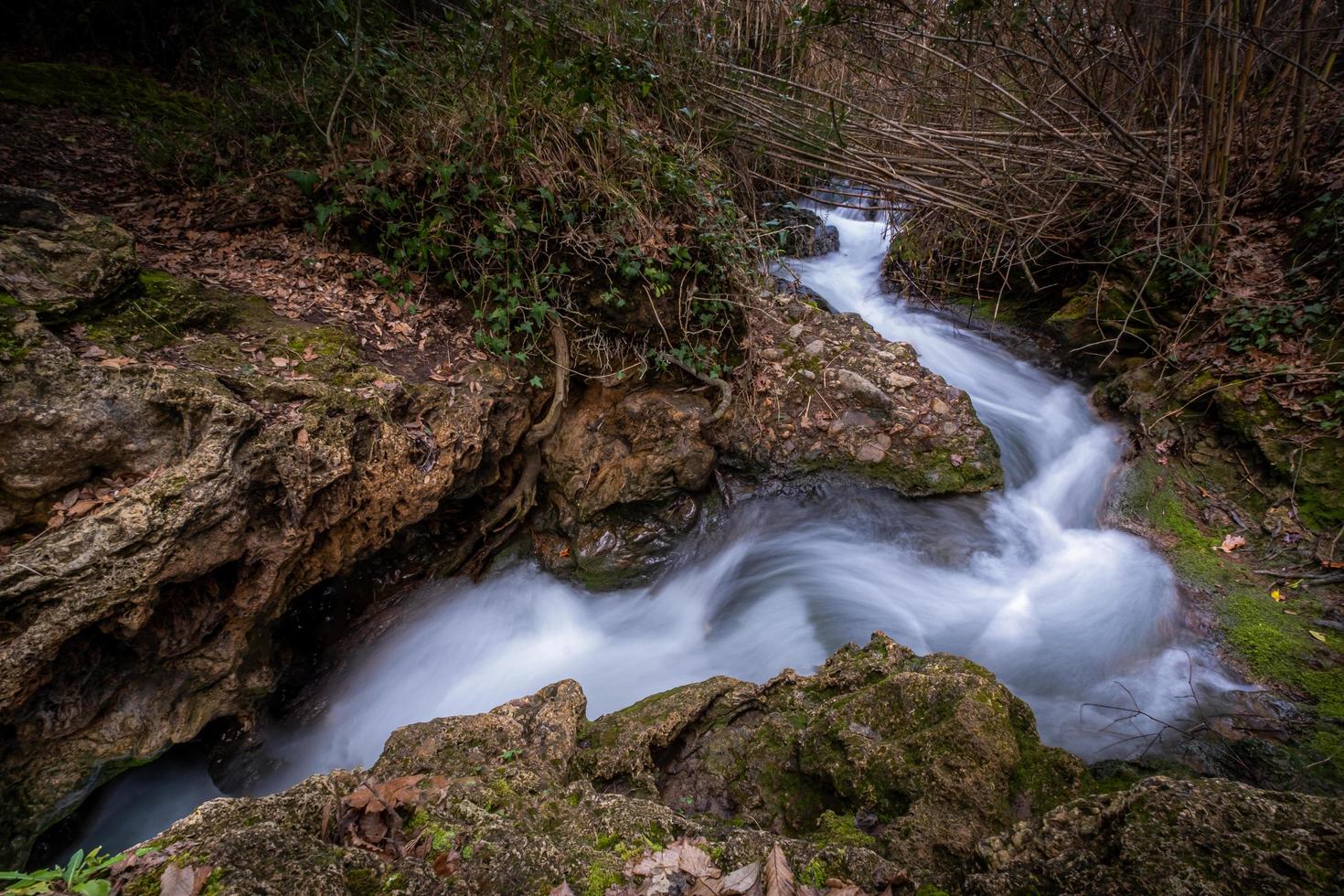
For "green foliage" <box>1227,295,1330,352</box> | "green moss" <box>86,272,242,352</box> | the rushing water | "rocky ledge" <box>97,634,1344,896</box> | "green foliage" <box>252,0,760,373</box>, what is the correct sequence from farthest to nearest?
"green foliage" <box>1227,295,1330,352</box>, "green foliage" <box>252,0,760,373</box>, the rushing water, "green moss" <box>86,272,242,352</box>, "rocky ledge" <box>97,634,1344,896</box>

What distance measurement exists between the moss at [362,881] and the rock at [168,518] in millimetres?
2272

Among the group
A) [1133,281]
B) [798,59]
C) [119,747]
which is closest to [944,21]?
[798,59]

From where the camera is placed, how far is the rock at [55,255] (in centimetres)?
295

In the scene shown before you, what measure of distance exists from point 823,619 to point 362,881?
12.3ft

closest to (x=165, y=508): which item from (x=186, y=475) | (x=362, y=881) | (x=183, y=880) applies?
(x=186, y=475)

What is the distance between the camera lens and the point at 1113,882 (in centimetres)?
136

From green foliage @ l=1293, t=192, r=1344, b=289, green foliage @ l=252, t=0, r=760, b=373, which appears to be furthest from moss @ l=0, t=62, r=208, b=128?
green foliage @ l=1293, t=192, r=1344, b=289

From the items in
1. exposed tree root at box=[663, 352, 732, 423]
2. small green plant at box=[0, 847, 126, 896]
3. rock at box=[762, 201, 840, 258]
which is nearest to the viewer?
small green plant at box=[0, 847, 126, 896]

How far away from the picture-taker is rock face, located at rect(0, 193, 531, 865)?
8.70ft

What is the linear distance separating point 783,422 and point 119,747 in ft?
16.8

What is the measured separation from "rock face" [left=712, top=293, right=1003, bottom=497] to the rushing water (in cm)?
26

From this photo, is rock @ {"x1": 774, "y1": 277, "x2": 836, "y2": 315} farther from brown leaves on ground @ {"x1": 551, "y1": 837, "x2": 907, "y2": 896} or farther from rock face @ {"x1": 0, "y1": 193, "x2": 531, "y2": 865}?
brown leaves on ground @ {"x1": 551, "y1": 837, "x2": 907, "y2": 896}

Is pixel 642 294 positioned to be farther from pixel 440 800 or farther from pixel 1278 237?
pixel 1278 237

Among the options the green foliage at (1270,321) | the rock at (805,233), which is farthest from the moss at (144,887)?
the rock at (805,233)
